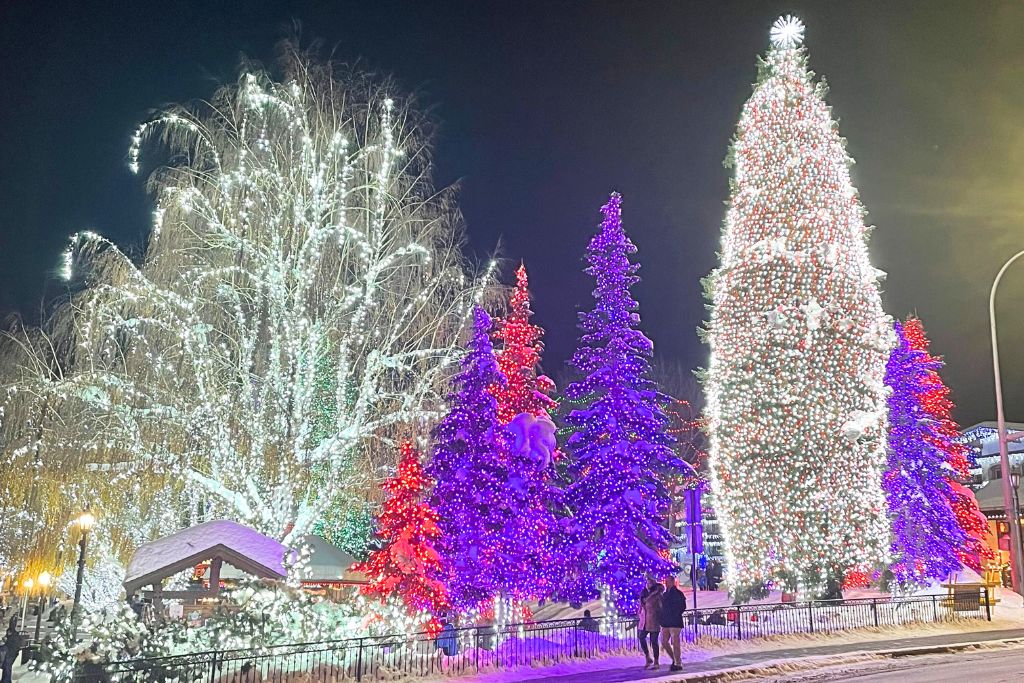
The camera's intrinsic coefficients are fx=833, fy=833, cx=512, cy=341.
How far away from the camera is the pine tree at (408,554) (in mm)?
18219

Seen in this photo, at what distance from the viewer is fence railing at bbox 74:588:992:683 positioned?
499 inches

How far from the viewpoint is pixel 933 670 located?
623 inches

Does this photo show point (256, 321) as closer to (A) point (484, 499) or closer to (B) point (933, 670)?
(A) point (484, 499)

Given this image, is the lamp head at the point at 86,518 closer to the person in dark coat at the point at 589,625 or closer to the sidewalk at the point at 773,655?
the sidewalk at the point at 773,655

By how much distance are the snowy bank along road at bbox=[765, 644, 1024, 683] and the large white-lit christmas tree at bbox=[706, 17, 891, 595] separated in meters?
8.10

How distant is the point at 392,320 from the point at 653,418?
8.18 meters

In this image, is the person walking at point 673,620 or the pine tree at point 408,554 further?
the pine tree at point 408,554

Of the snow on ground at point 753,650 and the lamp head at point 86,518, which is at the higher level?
the lamp head at point 86,518

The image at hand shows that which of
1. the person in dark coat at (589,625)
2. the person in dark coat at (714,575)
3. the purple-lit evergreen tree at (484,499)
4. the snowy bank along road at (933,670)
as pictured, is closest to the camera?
the snowy bank along road at (933,670)

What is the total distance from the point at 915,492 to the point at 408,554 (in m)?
21.6

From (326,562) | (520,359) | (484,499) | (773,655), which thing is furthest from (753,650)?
(326,562)

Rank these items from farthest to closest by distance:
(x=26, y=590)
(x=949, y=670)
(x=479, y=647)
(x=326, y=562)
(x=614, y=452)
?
(x=26, y=590) → (x=326, y=562) → (x=614, y=452) → (x=479, y=647) → (x=949, y=670)

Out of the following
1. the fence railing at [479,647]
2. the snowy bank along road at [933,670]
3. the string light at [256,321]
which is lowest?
the snowy bank along road at [933,670]

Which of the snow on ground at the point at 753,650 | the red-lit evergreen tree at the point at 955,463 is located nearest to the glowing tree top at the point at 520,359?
the snow on ground at the point at 753,650
